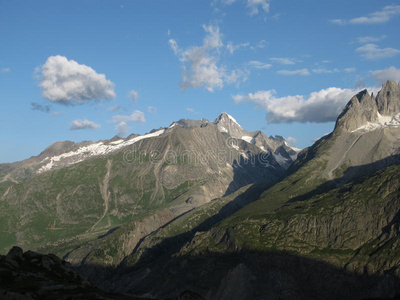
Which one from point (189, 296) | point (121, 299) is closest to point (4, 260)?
point (121, 299)

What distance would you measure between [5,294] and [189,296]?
46.3 metres

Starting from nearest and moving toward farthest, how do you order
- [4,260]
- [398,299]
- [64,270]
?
1. [398,299]
2. [4,260]
3. [64,270]

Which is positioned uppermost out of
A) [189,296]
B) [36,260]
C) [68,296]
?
[36,260]

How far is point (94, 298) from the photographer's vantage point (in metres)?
110

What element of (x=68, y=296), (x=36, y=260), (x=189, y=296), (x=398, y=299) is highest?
(x=36, y=260)

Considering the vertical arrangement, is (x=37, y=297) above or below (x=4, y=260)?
below

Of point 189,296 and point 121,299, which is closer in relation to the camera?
point 189,296

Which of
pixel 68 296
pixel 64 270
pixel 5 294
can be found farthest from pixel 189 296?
pixel 64 270

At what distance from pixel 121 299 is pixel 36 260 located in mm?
51991

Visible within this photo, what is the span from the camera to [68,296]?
109 meters

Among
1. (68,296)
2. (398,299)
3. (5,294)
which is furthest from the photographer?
(68,296)

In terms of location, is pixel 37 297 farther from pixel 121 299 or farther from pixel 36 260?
pixel 36 260

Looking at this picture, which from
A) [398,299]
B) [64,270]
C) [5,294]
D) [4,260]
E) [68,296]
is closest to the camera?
[398,299]

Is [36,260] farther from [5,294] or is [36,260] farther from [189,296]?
[189,296]
